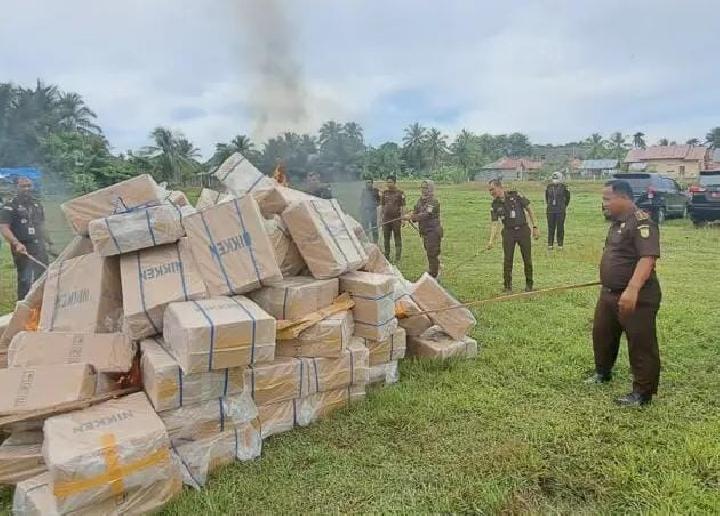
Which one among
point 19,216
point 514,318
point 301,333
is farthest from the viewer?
point 19,216

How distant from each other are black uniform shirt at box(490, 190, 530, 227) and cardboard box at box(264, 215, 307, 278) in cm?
403

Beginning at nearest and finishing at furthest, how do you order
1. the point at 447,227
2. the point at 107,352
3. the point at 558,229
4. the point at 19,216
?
1. the point at 107,352
2. the point at 19,216
3. the point at 558,229
4. the point at 447,227

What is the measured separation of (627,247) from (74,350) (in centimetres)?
345

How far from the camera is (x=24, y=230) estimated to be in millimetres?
7090

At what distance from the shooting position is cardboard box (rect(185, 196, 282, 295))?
367 cm

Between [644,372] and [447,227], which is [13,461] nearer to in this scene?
[644,372]

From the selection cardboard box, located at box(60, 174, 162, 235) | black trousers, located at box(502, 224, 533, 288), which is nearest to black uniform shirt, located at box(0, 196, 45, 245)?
cardboard box, located at box(60, 174, 162, 235)

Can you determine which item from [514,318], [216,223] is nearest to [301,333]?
[216,223]

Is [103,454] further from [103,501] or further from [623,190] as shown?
[623,190]

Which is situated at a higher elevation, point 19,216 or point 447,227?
point 19,216

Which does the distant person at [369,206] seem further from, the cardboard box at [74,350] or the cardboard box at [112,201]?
the cardboard box at [74,350]

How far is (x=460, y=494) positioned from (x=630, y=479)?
0.86 metres

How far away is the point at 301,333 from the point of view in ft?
12.3

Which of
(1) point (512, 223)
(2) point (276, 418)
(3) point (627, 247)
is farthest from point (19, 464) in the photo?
(1) point (512, 223)
